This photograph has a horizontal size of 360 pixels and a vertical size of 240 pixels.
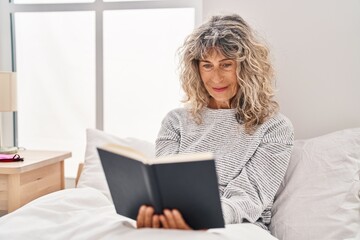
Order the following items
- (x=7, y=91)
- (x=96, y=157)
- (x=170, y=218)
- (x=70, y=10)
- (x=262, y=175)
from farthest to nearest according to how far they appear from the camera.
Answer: (x=70, y=10) → (x=7, y=91) → (x=96, y=157) → (x=262, y=175) → (x=170, y=218)

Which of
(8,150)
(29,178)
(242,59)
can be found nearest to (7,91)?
(8,150)

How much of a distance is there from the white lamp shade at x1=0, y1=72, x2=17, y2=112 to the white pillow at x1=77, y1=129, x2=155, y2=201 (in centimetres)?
41

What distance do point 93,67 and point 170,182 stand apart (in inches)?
55.2

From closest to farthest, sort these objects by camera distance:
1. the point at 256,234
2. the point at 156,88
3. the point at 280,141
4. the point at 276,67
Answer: the point at 256,234, the point at 280,141, the point at 276,67, the point at 156,88

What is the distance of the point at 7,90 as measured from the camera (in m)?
1.85

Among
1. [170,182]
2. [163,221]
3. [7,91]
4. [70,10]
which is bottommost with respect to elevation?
[163,221]

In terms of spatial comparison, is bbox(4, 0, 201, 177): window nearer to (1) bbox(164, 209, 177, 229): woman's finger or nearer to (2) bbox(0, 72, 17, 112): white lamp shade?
(2) bbox(0, 72, 17, 112): white lamp shade

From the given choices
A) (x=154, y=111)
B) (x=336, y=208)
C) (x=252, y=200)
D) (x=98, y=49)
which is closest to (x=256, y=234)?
(x=252, y=200)

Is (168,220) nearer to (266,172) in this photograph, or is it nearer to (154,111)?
(266,172)

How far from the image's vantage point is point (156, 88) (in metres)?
2.10

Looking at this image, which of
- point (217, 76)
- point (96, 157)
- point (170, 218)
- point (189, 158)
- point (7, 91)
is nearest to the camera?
point (189, 158)

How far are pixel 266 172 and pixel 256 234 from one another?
0.27 meters

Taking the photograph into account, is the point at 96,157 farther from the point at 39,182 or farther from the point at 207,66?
the point at 207,66

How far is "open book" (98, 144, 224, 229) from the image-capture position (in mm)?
861
